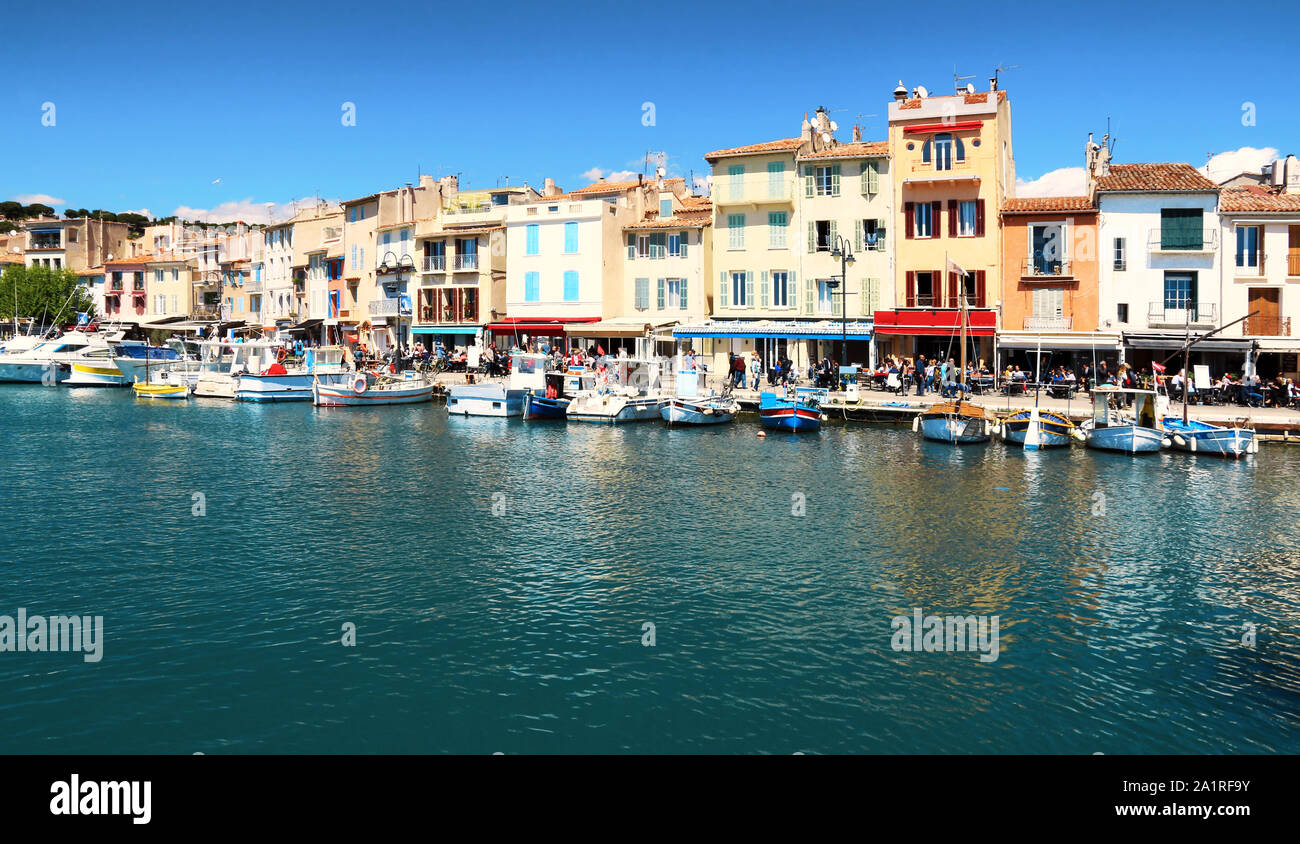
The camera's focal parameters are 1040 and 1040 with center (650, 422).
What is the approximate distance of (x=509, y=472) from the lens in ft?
113

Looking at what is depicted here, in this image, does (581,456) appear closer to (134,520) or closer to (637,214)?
(134,520)

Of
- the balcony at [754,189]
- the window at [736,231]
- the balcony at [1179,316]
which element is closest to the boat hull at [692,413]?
the window at [736,231]

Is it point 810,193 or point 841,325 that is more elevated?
point 810,193

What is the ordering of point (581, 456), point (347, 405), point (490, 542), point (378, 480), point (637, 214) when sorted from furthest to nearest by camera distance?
point (637, 214)
point (347, 405)
point (581, 456)
point (378, 480)
point (490, 542)

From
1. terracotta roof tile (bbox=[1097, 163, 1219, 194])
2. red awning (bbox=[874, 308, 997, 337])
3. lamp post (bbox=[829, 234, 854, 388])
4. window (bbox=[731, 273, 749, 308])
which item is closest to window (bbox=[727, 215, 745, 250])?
window (bbox=[731, 273, 749, 308])

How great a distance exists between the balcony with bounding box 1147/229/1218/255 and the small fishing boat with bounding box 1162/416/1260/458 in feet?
44.4

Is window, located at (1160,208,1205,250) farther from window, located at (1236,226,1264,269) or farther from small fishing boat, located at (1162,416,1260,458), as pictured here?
small fishing boat, located at (1162,416,1260,458)

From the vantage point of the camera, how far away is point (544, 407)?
164ft

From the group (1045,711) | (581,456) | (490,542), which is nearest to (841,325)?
(581,456)

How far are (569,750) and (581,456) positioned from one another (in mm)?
25196

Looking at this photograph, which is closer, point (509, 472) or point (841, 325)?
→ point (509, 472)

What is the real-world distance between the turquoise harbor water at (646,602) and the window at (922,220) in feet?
74.4

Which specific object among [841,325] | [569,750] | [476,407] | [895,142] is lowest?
[569,750]

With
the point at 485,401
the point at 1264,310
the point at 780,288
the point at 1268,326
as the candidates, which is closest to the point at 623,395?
the point at 485,401
